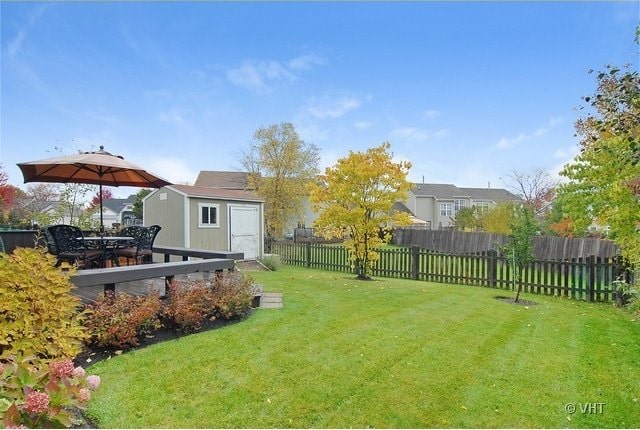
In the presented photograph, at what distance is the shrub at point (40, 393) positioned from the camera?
2.20 meters

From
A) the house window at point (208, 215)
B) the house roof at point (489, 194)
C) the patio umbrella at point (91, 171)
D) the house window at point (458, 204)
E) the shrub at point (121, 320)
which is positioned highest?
the house roof at point (489, 194)

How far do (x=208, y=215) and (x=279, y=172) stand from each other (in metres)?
13.0

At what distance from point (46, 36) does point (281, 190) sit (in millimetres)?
19051

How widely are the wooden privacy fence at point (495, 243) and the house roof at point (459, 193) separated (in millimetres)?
17558

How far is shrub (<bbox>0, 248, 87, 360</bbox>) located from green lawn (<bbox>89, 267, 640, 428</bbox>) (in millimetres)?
640

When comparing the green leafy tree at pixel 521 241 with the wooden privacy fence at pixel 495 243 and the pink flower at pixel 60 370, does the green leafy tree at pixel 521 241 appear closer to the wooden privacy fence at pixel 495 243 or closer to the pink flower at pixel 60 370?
the wooden privacy fence at pixel 495 243

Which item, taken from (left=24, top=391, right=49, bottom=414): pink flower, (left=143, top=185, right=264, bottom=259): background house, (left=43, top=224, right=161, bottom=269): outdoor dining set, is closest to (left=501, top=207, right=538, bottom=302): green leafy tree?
(left=43, top=224, right=161, bottom=269): outdoor dining set

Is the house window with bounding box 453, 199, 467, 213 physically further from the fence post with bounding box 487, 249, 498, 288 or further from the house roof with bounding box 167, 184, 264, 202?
the fence post with bounding box 487, 249, 498, 288

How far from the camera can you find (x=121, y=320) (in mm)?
4293

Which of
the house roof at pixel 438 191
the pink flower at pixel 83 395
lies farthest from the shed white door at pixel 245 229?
the house roof at pixel 438 191

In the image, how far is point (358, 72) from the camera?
11961 millimetres

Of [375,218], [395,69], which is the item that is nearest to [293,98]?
[395,69]

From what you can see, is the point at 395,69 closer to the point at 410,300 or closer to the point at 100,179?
the point at 410,300

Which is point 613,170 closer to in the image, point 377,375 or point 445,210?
point 377,375
